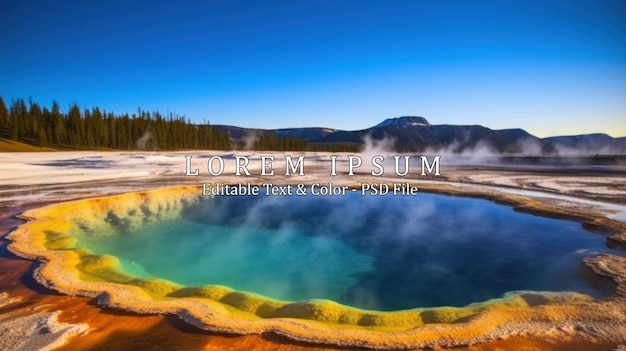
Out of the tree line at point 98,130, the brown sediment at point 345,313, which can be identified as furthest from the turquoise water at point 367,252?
the tree line at point 98,130

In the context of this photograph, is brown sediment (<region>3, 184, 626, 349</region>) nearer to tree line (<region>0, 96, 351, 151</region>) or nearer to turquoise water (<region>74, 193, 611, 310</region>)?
turquoise water (<region>74, 193, 611, 310</region>)

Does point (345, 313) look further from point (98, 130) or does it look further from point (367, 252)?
point (98, 130)

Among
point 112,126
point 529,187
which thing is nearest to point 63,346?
point 529,187

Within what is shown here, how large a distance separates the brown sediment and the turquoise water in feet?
4.44

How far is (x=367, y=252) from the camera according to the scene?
11.0 m

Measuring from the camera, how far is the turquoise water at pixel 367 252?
8258mm

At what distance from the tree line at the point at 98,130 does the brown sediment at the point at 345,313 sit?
62.8 metres

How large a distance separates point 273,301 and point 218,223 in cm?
875

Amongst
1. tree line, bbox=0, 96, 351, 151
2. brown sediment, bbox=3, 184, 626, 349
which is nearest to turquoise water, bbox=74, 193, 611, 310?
brown sediment, bbox=3, 184, 626, 349

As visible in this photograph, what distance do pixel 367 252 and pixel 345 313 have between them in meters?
5.23

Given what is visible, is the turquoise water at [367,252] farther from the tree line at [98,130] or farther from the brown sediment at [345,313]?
the tree line at [98,130]

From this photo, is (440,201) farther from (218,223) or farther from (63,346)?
(63,346)

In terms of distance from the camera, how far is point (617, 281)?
701 cm

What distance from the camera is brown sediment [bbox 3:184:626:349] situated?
499 centimetres
